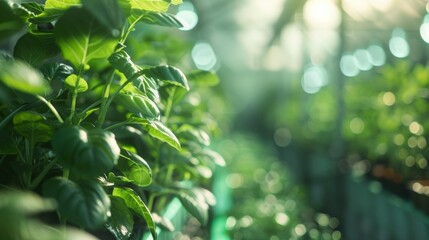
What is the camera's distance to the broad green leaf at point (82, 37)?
3.52 feet

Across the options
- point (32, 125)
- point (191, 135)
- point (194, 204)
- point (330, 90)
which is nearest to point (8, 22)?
point (32, 125)

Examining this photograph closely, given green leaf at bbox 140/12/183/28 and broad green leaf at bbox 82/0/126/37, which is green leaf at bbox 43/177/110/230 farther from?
green leaf at bbox 140/12/183/28

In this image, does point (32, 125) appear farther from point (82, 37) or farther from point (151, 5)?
point (151, 5)

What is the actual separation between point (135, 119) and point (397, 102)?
2.76 meters

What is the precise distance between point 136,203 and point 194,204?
412 mm

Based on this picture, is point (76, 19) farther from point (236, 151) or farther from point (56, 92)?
point (236, 151)

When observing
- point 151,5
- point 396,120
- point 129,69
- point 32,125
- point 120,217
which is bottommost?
point 396,120

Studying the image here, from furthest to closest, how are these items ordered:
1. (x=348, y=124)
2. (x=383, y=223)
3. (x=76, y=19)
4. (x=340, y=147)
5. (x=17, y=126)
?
(x=348, y=124)
(x=340, y=147)
(x=383, y=223)
(x=17, y=126)
(x=76, y=19)

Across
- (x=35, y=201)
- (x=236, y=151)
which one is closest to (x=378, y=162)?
(x=236, y=151)

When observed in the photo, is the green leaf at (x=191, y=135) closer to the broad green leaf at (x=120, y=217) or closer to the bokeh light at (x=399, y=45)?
the broad green leaf at (x=120, y=217)

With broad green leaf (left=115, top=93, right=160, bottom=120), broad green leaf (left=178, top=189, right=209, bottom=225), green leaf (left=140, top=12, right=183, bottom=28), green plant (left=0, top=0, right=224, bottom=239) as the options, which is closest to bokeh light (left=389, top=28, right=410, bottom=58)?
broad green leaf (left=178, top=189, right=209, bottom=225)

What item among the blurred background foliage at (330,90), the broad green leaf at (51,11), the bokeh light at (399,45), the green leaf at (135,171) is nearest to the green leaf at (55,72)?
the broad green leaf at (51,11)

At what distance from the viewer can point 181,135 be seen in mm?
2023

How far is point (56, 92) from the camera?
1.50 m
